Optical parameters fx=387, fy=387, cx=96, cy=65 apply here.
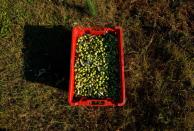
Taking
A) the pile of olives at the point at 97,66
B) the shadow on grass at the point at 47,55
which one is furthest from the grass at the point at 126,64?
the pile of olives at the point at 97,66

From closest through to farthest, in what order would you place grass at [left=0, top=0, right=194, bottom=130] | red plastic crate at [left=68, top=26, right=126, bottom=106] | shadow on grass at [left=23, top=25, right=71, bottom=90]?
red plastic crate at [left=68, top=26, right=126, bottom=106] → grass at [left=0, top=0, right=194, bottom=130] → shadow on grass at [left=23, top=25, right=71, bottom=90]

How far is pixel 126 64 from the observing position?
5.00 m

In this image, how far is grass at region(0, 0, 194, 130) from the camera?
15.5 feet

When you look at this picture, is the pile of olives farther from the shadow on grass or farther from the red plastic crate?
the shadow on grass

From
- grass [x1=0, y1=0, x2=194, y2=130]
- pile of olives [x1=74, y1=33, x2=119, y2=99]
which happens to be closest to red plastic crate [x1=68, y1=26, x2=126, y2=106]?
pile of olives [x1=74, y1=33, x2=119, y2=99]

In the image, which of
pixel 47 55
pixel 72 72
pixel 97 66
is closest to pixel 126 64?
pixel 97 66

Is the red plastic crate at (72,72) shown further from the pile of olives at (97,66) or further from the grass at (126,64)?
the grass at (126,64)

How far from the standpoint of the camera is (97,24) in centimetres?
519

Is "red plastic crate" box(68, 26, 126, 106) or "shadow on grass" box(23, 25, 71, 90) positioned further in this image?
"shadow on grass" box(23, 25, 71, 90)

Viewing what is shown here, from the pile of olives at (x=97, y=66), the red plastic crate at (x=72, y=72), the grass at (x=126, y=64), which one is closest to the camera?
the red plastic crate at (x=72, y=72)

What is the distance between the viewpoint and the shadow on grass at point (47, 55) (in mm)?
4906

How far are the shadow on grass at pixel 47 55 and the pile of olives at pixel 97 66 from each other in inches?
14.7

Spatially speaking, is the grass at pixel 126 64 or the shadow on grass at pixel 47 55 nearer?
the grass at pixel 126 64

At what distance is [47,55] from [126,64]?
40.6 inches
